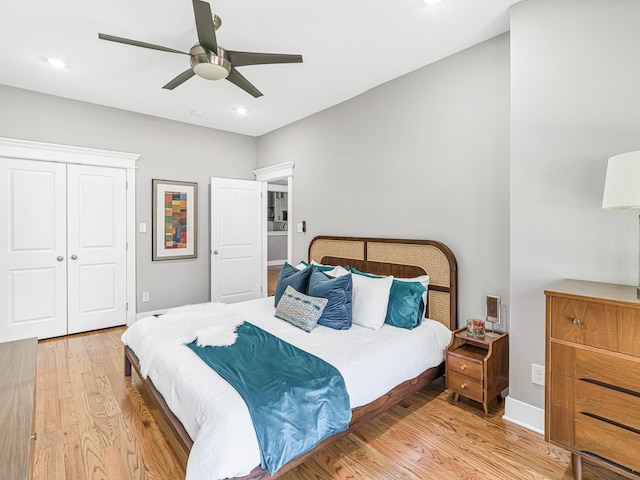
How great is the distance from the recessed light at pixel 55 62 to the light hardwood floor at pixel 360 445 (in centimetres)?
287

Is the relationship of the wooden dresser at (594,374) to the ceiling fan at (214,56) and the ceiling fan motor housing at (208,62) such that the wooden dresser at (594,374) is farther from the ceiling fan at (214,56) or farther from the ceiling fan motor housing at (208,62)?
the ceiling fan motor housing at (208,62)

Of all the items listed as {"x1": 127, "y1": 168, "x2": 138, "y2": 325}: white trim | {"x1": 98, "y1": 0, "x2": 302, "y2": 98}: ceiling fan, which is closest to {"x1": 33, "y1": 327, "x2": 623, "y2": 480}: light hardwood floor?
{"x1": 127, "y1": 168, "x2": 138, "y2": 325}: white trim

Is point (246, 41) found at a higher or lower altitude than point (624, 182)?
higher

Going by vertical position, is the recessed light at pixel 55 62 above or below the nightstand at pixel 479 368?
above

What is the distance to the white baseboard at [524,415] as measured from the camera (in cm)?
217

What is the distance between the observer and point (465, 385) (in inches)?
95.2

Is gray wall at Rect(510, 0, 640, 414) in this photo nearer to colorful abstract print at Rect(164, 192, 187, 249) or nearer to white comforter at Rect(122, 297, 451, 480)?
white comforter at Rect(122, 297, 451, 480)

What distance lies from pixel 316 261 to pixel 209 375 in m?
2.58

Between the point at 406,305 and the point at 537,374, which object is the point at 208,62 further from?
the point at 537,374

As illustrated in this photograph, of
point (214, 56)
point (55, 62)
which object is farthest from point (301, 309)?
point (55, 62)

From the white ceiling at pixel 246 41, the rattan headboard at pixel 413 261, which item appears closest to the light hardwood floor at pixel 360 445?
the rattan headboard at pixel 413 261

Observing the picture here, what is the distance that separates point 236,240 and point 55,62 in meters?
2.96

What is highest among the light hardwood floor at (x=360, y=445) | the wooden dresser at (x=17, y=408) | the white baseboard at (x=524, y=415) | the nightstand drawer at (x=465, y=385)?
the wooden dresser at (x=17, y=408)

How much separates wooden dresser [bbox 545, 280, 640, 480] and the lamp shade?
448 millimetres
